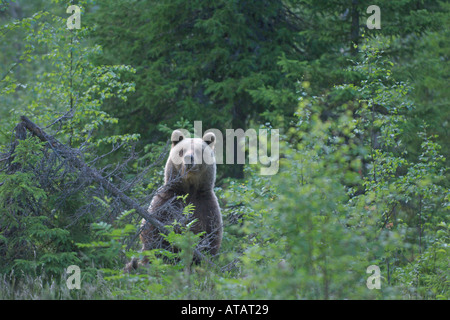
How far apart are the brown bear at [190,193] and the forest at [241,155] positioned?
23 centimetres

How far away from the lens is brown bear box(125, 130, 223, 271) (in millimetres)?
6980

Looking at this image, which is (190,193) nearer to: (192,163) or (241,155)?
(192,163)

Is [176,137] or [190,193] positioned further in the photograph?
[176,137]

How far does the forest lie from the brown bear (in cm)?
23

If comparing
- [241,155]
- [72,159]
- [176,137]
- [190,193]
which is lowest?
[190,193]

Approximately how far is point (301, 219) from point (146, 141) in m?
8.65

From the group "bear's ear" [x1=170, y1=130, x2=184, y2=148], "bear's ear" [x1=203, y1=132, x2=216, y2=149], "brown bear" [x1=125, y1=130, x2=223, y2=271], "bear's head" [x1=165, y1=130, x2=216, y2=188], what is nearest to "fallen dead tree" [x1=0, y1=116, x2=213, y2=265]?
"brown bear" [x1=125, y1=130, x2=223, y2=271]

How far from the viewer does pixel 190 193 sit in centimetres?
727

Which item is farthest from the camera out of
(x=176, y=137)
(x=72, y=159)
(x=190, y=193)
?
(x=176, y=137)

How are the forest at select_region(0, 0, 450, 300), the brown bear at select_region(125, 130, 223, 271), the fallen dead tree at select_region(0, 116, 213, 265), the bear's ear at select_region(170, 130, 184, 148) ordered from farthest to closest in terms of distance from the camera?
the bear's ear at select_region(170, 130, 184, 148), the brown bear at select_region(125, 130, 223, 271), the fallen dead tree at select_region(0, 116, 213, 265), the forest at select_region(0, 0, 450, 300)

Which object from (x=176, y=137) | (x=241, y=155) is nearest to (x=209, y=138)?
(x=176, y=137)

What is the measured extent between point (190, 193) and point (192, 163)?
1.65 feet

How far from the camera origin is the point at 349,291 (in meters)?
4.30

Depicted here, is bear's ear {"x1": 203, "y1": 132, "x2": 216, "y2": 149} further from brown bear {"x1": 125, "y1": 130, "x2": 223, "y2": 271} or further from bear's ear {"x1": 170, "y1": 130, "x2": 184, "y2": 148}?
bear's ear {"x1": 170, "y1": 130, "x2": 184, "y2": 148}
